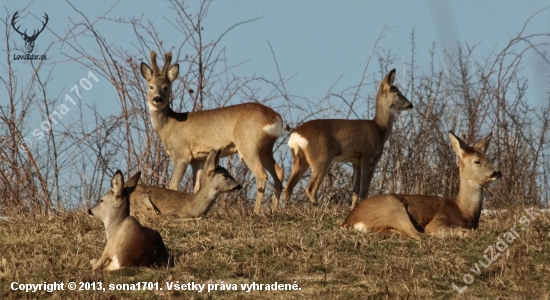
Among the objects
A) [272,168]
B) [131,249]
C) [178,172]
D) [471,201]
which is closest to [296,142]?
[272,168]

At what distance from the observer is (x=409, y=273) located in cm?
729

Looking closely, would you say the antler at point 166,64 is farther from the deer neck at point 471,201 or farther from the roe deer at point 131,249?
the roe deer at point 131,249

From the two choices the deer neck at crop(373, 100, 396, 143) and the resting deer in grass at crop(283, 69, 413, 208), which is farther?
the deer neck at crop(373, 100, 396, 143)

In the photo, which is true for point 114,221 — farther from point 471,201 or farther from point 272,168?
point 272,168

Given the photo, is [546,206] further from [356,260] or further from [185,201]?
[356,260]

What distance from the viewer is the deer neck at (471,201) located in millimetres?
9875

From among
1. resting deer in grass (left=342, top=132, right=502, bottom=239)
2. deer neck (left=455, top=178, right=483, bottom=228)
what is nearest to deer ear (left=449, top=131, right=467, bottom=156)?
resting deer in grass (left=342, top=132, right=502, bottom=239)

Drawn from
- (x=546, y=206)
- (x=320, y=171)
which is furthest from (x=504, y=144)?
(x=320, y=171)

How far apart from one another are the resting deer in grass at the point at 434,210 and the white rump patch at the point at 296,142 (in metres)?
3.16

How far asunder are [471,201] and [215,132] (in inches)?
167

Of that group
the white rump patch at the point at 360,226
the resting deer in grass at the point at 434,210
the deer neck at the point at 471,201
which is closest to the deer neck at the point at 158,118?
the resting deer in grass at the point at 434,210

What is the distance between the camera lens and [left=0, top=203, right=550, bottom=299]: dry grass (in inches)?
273

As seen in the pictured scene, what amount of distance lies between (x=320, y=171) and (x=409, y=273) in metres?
5.71

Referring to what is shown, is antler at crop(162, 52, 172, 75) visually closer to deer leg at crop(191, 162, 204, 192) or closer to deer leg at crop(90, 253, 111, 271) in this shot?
deer leg at crop(191, 162, 204, 192)
